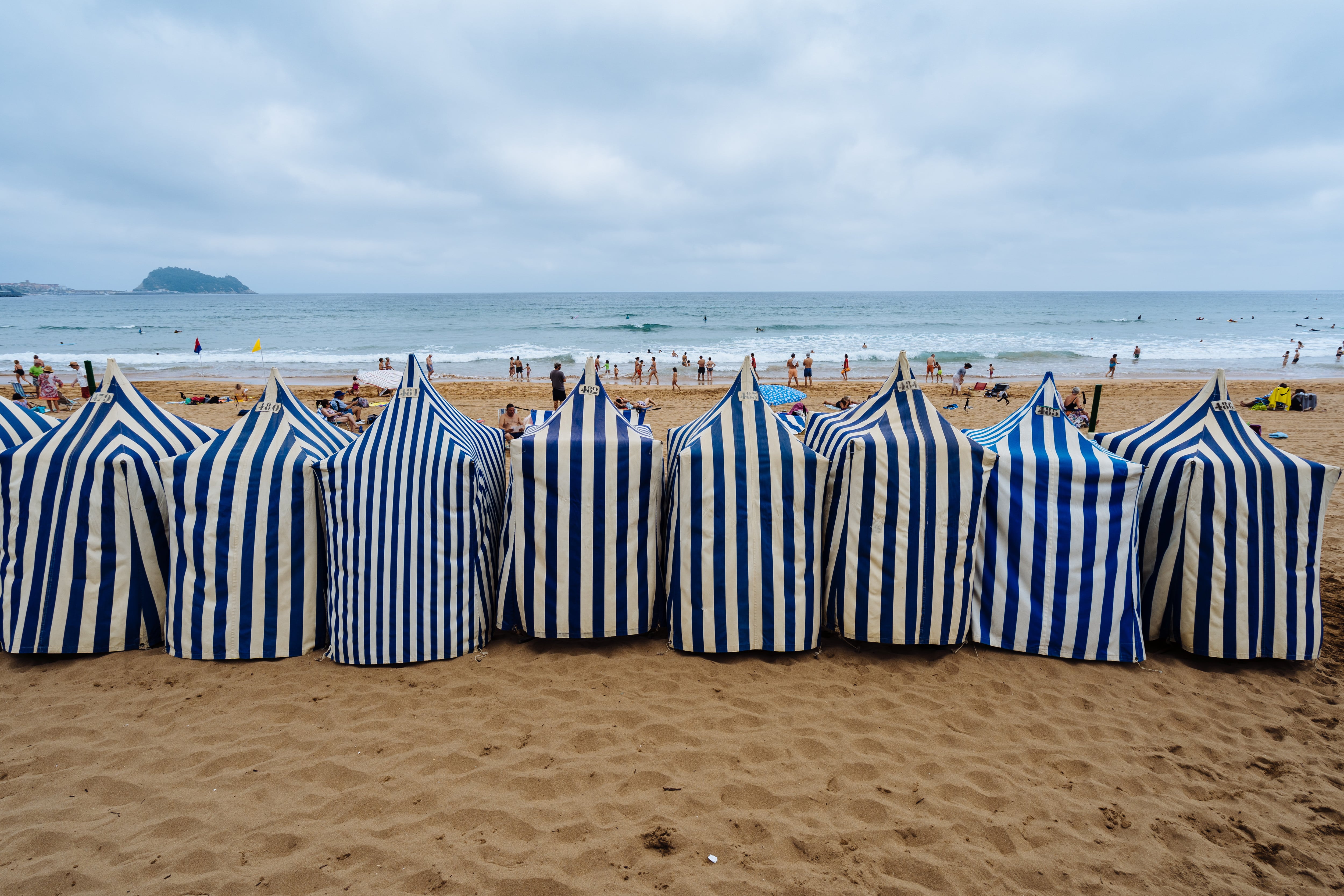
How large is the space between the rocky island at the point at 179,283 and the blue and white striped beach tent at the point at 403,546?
225767 mm

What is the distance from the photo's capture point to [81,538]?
4059 mm

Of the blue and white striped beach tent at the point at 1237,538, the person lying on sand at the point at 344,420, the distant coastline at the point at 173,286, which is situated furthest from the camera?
the distant coastline at the point at 173,286

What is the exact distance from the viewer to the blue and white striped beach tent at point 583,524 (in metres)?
4.17

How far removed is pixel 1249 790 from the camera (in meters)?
3.26

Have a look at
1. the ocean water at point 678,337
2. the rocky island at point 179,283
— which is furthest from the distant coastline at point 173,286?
the ocean water at point 678,337

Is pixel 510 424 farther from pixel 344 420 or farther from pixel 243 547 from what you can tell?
pixel 243 547

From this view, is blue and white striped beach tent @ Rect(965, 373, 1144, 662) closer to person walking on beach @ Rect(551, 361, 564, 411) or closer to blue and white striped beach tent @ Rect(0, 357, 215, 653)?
blue and white striped beach tent @ Rect(0, 357, 215, 653)

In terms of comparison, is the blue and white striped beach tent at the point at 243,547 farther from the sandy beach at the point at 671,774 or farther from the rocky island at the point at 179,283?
the rocky island at the point at 179,283

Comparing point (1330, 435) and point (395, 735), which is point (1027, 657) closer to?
point (395, 735)

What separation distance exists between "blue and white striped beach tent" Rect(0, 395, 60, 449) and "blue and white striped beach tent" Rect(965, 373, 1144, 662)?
6844mm

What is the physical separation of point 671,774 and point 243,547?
3.11m

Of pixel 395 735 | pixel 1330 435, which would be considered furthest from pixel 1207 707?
pixel 1330 435

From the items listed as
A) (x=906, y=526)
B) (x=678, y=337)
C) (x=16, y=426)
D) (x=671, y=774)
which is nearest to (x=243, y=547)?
(x=16, y=426)

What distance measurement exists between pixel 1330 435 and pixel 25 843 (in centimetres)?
1840
